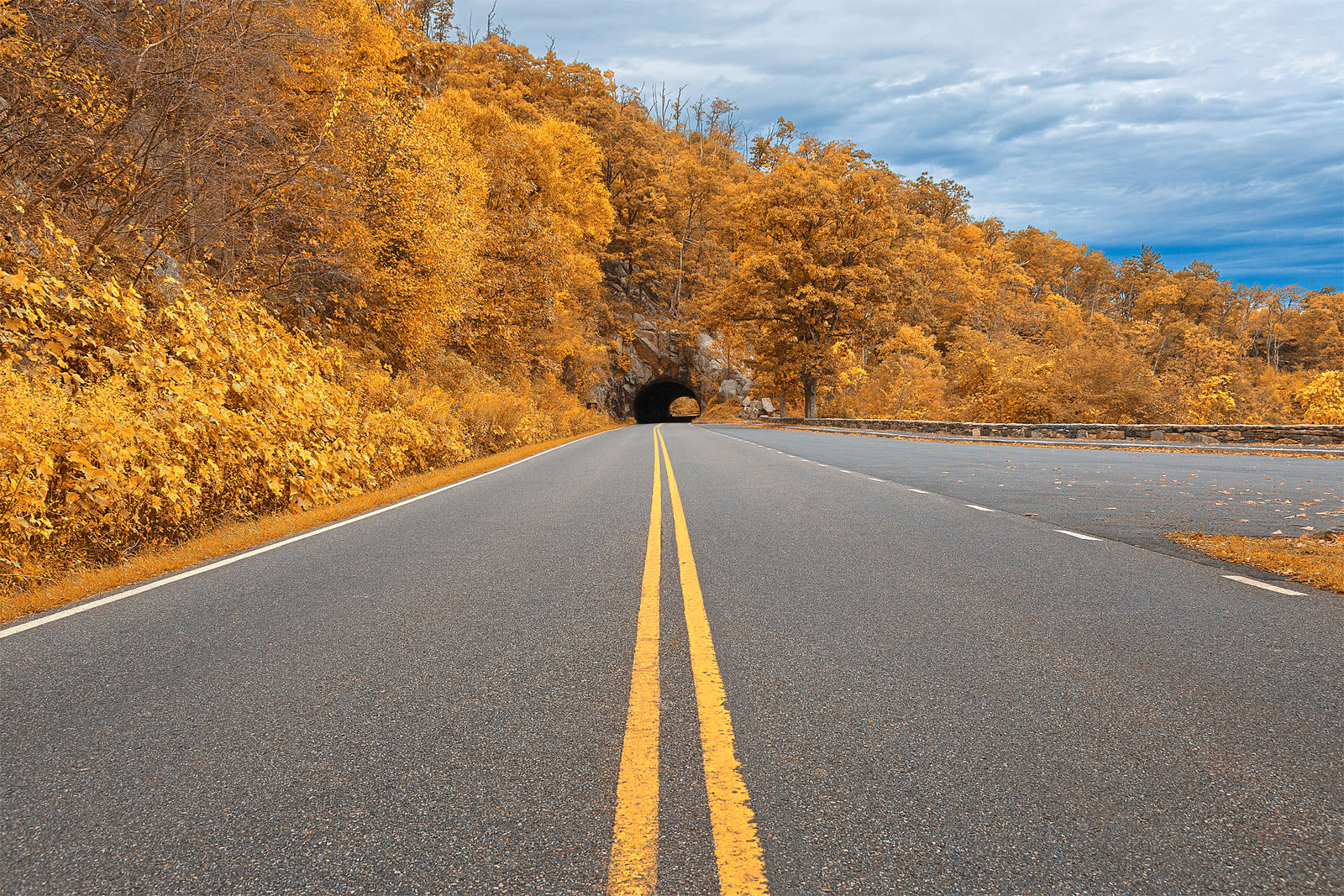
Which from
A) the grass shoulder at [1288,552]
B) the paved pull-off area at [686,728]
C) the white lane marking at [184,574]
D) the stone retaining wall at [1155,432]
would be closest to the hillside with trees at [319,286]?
the white lane marking at [184,574]

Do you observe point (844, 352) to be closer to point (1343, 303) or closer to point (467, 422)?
point (467, 422)

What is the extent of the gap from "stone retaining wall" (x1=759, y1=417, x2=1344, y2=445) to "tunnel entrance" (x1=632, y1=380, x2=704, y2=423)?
138 feet

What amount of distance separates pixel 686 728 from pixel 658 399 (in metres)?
82.0

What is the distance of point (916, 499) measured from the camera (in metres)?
10.5

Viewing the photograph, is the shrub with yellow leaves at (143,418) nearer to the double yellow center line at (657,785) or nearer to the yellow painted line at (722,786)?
the double yellow center line at (657,785)

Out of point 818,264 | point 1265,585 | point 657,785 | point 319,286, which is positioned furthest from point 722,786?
point 818,264

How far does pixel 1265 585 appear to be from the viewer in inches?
219

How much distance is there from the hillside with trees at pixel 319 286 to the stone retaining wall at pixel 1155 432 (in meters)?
5.22

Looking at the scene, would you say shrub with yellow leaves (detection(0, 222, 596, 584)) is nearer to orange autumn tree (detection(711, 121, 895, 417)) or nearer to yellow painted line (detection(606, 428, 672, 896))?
yellow painted line (detection(606, 428, 672, 896))

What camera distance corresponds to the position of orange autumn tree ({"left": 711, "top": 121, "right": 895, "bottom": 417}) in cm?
4388

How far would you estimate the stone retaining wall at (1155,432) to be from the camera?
21.2 m

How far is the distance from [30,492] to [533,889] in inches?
266

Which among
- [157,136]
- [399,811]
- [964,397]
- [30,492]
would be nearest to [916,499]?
[399,811]

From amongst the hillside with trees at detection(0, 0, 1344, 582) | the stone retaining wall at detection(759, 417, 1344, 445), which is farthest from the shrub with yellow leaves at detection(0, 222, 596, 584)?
the stone retaining wall at detection(759, 417, 1344, 445)
